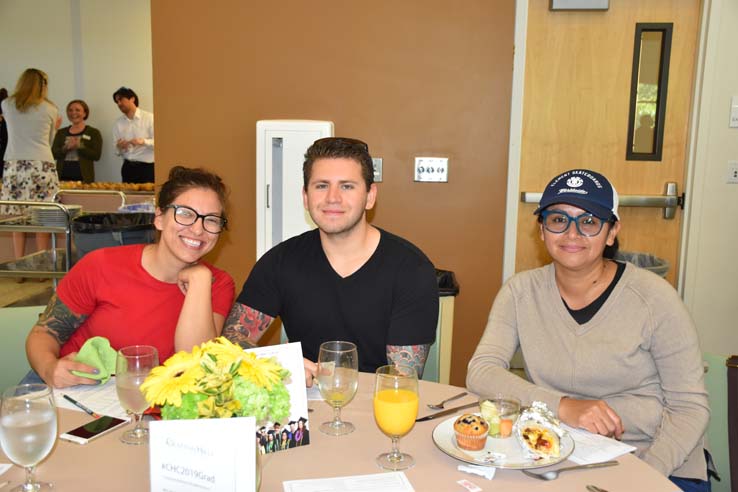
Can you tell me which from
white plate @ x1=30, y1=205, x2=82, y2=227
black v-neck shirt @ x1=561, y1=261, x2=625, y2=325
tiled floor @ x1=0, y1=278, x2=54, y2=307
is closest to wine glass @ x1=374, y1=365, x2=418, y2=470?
black v-neck shirt @ x1=561, y1=261, x2=625, y2=325

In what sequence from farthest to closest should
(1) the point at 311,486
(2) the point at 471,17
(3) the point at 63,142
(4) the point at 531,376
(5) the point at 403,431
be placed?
(3) the point at 63,142
(2) the point at 471,17
(4) the point at 531,376
(5) the point at 403,431
(1) the point at 311,486

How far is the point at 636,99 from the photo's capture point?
131 inches

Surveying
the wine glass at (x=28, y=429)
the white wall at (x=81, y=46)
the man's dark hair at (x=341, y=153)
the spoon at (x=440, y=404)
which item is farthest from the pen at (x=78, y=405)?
the white wall at (x=81, y=46)

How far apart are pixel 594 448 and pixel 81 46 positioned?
9122mm

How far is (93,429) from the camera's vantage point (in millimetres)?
1322

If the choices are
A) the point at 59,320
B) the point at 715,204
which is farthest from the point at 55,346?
the point at 715,204

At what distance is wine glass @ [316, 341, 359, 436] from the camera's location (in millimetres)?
1346

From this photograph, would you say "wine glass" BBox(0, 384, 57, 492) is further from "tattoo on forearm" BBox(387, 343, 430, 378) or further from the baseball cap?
the baseball cap

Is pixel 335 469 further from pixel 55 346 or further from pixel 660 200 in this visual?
pixel 660 200

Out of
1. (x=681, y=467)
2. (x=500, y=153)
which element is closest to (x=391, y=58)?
(x=500, y=153)

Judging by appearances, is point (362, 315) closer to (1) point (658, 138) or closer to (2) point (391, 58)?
(2) point (391, 58)

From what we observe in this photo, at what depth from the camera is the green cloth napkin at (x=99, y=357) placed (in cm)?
155

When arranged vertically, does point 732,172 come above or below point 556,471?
above

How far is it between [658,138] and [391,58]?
1.51 m
